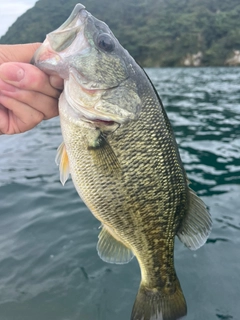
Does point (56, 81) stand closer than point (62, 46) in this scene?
No

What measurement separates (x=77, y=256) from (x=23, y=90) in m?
3.12

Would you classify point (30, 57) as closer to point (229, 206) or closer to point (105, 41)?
point (105, 41)

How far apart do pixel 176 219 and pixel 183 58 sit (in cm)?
7327

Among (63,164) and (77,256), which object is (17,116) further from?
(77,256)

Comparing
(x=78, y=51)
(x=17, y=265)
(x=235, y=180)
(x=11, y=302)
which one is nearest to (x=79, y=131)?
(x=78, y=51)

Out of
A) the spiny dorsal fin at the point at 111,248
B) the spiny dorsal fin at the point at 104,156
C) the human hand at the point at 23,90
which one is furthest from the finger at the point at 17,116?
the spiny dorsal fin at the point at 111,248

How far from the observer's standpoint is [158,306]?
2.78 m

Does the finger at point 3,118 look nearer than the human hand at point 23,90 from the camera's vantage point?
No

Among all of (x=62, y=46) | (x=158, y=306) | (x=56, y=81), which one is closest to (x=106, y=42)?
(x=62, y=46)

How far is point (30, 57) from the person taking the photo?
258 centimetres

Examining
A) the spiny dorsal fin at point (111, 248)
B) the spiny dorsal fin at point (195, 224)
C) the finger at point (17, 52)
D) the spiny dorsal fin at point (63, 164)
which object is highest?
the finger at point (17, 52)

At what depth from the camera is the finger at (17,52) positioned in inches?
100

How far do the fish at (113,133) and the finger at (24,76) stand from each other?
0.20 ft

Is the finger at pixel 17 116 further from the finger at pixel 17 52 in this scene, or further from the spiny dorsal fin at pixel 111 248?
the spiny dorsal fin at pixel 111 248
